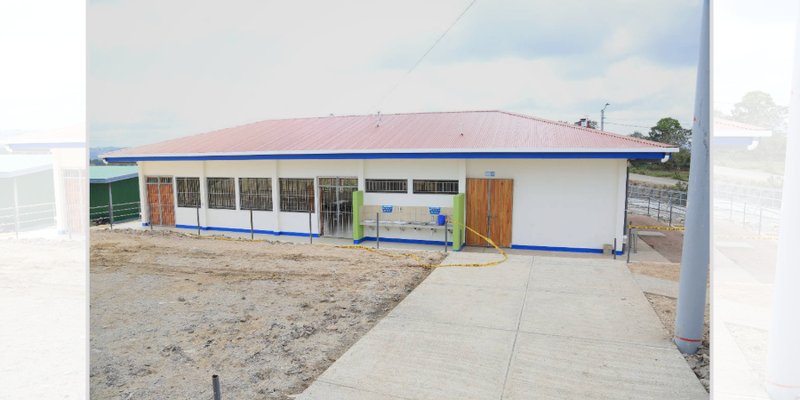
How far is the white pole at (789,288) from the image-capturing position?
3352 millimetres

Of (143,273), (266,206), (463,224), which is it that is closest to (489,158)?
(463,224)

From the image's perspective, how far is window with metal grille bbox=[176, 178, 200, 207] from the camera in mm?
15250

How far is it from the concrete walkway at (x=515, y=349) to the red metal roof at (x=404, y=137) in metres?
4.18

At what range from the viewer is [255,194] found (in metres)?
14.4

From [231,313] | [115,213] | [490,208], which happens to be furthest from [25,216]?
[490,208]

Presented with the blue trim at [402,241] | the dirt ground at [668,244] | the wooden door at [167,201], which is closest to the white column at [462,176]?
the blue trim at [402,241]

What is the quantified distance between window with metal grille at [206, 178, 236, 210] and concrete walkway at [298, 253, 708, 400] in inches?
362

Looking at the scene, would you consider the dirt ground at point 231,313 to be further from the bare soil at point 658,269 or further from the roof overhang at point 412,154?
the bare soil at point 658,269

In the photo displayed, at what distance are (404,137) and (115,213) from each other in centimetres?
1271

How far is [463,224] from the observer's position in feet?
38.6

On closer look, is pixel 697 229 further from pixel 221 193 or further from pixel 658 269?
pixel 221 193

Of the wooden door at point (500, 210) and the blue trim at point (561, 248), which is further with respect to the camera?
the wooden door at point (500, 210)

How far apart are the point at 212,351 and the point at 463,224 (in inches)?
297

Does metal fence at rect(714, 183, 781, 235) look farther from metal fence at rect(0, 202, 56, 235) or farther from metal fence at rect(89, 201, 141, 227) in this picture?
metal fence at rect(89, 201, 141, 227)
